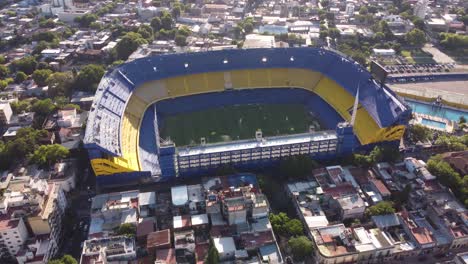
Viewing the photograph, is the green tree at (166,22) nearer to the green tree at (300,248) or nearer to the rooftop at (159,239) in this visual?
the rooftop at (159,239)

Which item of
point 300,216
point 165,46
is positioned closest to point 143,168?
point 300,216

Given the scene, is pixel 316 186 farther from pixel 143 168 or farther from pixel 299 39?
pixel 299 39

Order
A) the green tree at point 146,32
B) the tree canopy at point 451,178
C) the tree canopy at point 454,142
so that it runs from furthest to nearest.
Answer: the green tree at point 146,32 < the tree canopy at point 454,142 < the tree canopy at point 451,178

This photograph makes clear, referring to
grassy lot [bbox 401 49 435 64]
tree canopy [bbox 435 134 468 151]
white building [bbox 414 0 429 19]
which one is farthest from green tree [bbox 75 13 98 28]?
white building [bbox 414 0 429 19]

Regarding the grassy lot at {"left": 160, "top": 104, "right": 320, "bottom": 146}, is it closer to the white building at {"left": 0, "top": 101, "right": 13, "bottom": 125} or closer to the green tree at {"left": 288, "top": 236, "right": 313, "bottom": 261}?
the white building at {"left": 0, "top": 101, "right": 13, "bottom": 125}

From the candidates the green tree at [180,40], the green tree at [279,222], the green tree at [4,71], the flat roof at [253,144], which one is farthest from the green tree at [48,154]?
the green tree at [180,40]

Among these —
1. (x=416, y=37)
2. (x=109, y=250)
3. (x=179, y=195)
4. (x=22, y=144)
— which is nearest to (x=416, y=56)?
(x=416, y=37)

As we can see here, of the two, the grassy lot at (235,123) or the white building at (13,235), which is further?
the grassy lot at (235,123)

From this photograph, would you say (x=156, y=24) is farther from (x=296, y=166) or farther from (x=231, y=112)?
(x=296, y=166)
